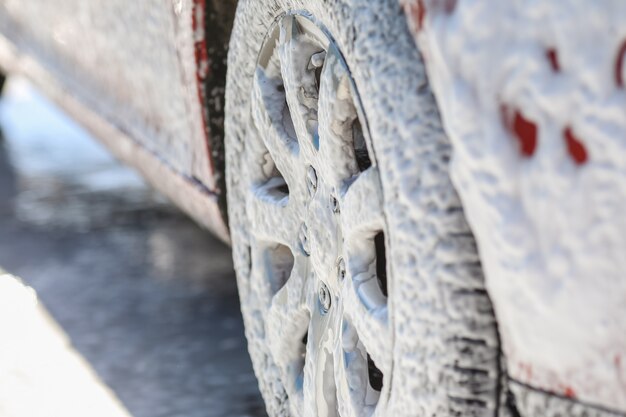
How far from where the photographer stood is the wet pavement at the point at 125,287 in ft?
7.40

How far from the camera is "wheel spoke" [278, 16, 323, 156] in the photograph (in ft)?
4.97

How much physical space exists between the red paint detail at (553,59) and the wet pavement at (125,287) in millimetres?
1379

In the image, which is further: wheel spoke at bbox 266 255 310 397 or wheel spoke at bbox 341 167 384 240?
wheel spoke at bbox 266 255 310 397

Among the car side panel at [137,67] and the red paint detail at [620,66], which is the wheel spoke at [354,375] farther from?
the car side panel at [137,67]

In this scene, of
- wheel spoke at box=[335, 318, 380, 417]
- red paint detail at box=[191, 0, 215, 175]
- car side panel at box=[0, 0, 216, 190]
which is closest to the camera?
wheel spoke at box=[335, 318, 380, 417]

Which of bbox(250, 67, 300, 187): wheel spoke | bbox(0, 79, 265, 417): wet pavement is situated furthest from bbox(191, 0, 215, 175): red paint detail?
bbox(0, 79, 265, 417): wet pavement

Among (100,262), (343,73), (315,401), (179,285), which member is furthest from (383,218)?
(100,262)

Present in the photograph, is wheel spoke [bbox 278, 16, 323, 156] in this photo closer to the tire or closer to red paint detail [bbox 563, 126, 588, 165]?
the tire

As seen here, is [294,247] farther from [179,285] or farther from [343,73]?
[179,285]

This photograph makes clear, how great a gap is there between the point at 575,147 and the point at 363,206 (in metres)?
0.39

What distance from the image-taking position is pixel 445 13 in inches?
39.8

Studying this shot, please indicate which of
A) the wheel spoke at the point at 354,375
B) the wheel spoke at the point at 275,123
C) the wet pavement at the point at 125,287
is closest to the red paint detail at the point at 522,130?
the wheel spoke at the point at 354,375

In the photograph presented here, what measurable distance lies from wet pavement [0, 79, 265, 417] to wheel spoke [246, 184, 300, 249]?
0.55 m

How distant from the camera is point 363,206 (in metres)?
1.25
